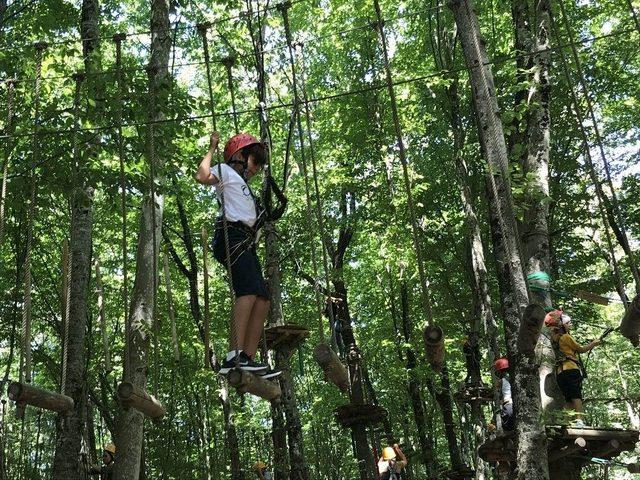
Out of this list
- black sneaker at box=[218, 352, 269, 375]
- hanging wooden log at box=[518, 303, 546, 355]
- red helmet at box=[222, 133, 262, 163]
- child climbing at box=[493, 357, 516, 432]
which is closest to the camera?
hanging wooden log at box=[518, 303, 546, 355]

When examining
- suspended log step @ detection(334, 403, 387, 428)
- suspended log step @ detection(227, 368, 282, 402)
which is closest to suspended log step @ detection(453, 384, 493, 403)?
suspended log step @ detection(334, 403, 387, 428)

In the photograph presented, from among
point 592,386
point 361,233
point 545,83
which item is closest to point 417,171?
point 361,233

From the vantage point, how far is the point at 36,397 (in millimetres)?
3898

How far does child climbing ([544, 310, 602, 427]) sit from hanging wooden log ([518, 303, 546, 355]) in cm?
264

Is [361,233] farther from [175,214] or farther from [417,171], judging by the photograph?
[175,214]

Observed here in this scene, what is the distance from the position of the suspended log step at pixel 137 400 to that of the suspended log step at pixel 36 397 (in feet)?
1.30

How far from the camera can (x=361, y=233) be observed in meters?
14.1

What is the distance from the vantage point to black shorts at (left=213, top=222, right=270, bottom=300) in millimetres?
4152

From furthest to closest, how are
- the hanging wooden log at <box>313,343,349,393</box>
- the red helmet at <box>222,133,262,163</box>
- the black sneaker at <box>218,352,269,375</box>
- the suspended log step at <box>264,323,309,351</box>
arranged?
1. the suspended log step at <box>264,323,309,351</box>
2. the red helmet at <box>222,133,262,163</box>
3. the hanging wooden log at <box>313,343,349,393</box>
4. the black sneaker at <box>218,352,269,375</box>

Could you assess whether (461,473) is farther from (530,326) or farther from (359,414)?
(530,326)

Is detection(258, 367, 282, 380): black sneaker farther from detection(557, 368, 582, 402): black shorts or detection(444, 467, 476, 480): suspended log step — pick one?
detection(444, 467, 476, 480): suspended log step

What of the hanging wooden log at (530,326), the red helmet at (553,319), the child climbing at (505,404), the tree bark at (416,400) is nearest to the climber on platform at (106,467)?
the child climbing at (505,404)

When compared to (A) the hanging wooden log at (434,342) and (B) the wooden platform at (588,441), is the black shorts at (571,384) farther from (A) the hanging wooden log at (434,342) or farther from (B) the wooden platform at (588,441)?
(A) the hanging wooden log at (434,342)

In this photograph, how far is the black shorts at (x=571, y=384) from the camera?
20.4 ft
